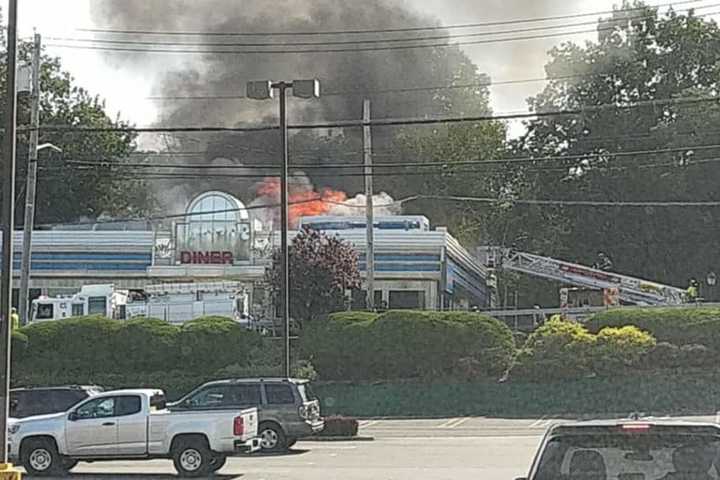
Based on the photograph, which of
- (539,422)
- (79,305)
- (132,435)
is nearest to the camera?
(132,435)

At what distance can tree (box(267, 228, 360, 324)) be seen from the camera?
43.4m

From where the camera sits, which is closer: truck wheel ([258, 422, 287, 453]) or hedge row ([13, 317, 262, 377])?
truck wheel ([258, 422, 287, 453])

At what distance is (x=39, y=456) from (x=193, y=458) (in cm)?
294

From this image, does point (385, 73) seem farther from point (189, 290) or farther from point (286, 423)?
point (286, 423)

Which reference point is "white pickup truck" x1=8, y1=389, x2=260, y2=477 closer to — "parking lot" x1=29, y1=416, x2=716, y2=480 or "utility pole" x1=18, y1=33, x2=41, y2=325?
"parking lot" x1=29, y1=416, x2=716, y2=480

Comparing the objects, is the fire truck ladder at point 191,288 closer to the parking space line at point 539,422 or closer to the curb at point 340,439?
the parking space line at point 539,422

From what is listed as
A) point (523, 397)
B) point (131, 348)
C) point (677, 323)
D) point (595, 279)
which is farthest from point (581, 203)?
point (131, 348)

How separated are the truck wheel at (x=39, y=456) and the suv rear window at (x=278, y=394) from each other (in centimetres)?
562

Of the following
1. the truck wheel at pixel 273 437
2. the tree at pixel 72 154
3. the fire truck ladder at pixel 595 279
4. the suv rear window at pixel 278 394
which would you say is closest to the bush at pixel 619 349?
the fire truck ladder at pixel 595 279

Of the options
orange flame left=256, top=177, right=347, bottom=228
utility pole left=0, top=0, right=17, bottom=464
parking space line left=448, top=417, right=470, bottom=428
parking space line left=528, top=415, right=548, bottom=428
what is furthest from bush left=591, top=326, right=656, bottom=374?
orange flame left=256, top=177, right=347, bottom=228

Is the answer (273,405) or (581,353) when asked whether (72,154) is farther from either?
(273,405)

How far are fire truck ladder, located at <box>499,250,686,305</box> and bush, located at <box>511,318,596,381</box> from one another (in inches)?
449

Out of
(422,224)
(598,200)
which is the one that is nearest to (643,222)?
(598,200)

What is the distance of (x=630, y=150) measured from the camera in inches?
2427
